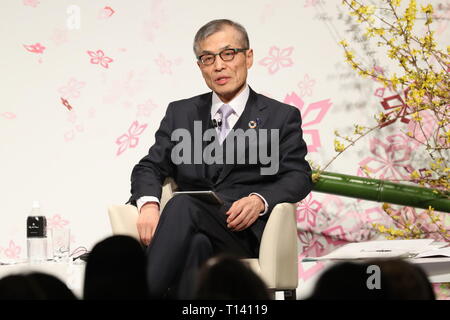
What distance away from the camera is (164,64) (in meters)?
3.87

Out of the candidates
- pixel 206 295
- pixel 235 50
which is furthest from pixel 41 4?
pixel 206 295

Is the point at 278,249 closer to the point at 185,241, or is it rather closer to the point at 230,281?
the point at 185,241

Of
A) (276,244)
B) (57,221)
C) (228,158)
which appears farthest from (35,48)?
(276,244)

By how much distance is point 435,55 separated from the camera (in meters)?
3.40

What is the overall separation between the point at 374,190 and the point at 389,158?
234 mm

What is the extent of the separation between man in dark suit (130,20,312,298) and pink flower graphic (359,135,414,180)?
93 cm

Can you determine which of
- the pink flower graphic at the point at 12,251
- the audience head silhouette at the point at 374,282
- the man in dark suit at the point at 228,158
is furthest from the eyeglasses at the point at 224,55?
the audience head silhouette at the point at 374,282

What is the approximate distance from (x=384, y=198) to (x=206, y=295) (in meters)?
2.62

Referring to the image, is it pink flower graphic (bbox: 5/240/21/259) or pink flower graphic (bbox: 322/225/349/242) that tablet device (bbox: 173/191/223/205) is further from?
pink flower graphic (bbox: 5/240/21/259)

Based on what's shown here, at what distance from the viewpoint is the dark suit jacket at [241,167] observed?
107 inches

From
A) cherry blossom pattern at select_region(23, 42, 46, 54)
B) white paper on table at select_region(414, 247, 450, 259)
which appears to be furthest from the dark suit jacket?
cherry blossom pattern at select_region(23, 42, 46, 54)

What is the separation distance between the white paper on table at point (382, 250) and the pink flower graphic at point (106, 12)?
72.1 inches

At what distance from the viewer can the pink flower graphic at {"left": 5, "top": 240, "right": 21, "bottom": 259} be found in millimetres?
3904

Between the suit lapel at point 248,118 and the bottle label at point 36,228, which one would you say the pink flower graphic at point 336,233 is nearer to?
the suit lapel at point 248,118
